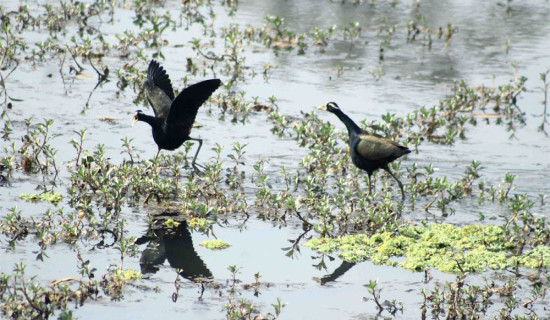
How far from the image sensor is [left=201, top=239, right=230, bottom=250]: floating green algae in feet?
25.1

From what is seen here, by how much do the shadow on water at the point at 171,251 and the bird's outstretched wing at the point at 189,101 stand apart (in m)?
1.59

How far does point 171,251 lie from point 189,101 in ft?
8.07

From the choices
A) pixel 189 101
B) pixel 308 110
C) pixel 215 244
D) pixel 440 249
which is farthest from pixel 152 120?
pixel 440 249

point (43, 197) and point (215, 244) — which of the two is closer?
point (215, 244)

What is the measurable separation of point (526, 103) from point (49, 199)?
778 centimetres

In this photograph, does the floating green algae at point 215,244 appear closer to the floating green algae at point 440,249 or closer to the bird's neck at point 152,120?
the floating green algae at point 440,249

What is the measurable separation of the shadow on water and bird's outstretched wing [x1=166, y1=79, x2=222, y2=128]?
1591 millimetres

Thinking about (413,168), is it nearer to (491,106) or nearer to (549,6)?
(491,106)

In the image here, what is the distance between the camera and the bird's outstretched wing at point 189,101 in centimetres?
926

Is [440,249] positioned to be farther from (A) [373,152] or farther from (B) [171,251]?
(B) [171,251]

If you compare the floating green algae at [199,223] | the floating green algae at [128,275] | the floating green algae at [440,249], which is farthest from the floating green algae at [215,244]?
the floating green algae at [128,275]

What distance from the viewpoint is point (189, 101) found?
953cm

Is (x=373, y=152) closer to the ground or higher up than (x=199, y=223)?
higher up

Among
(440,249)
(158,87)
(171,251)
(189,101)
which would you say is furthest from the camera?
(158,87)
